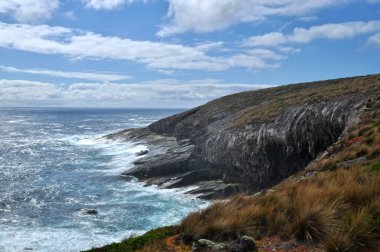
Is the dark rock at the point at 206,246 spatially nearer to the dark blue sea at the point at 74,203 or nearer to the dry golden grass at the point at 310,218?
the dry golden grass at the point at 310,218

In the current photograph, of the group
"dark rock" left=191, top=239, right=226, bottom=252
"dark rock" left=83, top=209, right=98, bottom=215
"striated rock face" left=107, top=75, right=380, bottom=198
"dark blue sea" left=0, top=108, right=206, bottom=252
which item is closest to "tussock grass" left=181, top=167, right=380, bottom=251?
"dark rock" left=191, top=239, right=226, bottom=252

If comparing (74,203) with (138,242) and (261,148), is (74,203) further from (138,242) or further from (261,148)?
(138,242)

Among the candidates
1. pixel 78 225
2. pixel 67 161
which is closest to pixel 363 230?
pixel 78 225

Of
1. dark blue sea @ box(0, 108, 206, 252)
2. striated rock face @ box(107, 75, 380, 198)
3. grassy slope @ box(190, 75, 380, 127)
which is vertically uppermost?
grassy slope @ box(190, 75, 380, 127)

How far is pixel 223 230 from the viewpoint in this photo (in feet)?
33.3

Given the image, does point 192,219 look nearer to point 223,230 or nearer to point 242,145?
point 223,230

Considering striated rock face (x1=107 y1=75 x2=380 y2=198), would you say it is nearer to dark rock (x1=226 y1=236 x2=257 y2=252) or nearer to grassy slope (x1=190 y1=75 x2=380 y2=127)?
grassy slope (x1=190 y1=75 x2=380 y2=127)

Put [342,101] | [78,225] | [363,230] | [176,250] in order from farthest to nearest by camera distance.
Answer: [342,101] → [78,225] → [176,250] → [363,230]

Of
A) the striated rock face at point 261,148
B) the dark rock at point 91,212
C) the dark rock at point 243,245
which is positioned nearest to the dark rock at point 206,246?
the dark rock at point 243,245

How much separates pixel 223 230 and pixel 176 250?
137cm

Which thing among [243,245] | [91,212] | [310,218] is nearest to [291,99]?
[91,212]

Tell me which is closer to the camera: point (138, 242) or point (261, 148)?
point (138, 242)

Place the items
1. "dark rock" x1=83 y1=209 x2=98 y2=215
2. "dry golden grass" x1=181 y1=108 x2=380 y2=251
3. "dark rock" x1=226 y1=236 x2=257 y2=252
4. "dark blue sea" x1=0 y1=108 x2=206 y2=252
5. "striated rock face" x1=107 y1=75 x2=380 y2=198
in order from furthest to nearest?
1. "striated rock face" x1=107 y1=75 x2=380 y2=198
2. "dark rock" x1=83 y1=209 x2=98 y2=215
3. "dark blue sea" x1=0 y1=108 x2=206 y2=252
4. "dark rock" x1=226 y1=236 x2=257 y2=252
5. "dry golden grass" x1=181 y1=108 x2=380 y2=251

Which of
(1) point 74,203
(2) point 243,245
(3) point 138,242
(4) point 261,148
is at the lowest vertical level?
(1) point 74,203
